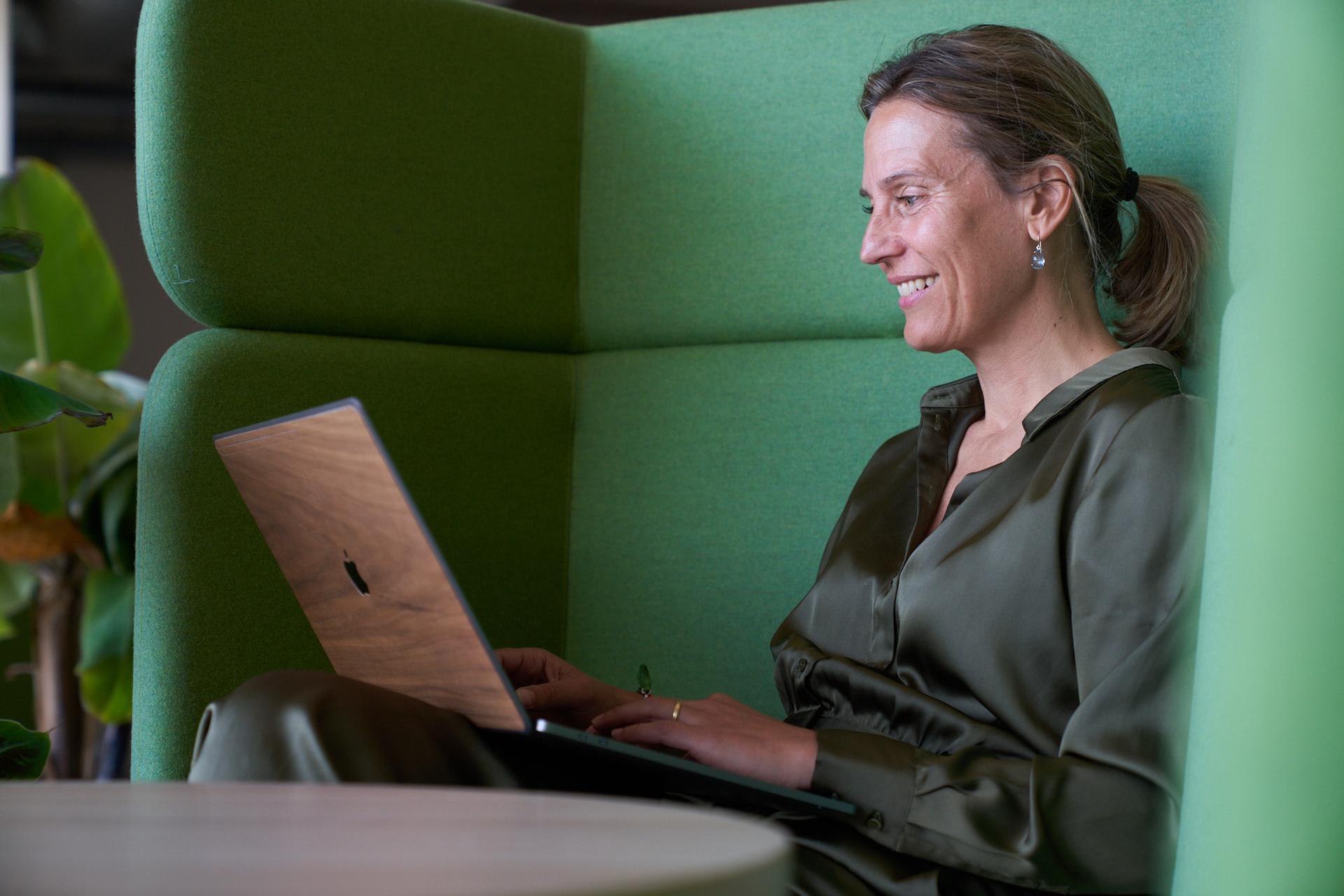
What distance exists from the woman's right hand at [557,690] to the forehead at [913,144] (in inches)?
23.0

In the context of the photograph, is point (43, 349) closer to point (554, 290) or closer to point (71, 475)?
point (71, 475)

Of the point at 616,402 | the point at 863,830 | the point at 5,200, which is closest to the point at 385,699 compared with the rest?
the point at 863,830

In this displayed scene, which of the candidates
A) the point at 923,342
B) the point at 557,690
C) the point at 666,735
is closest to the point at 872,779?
the point at 666,735

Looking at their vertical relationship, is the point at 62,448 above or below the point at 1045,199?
below

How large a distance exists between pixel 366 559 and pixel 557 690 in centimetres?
34

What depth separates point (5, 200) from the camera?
7.69ft

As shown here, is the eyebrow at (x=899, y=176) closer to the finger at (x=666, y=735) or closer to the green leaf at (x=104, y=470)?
the finger at (x=666, y=735)

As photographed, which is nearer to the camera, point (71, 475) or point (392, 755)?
point (392, 755)

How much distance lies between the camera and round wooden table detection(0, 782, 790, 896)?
0.43 m

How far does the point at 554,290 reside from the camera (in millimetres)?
1681

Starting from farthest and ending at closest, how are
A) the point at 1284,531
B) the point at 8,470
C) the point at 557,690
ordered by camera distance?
the point at 8,470, the point at 557,690, the point at 1284,531

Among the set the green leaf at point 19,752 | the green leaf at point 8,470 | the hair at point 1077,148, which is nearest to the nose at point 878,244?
the hair at point 1077,148

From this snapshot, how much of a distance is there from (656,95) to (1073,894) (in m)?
1.12

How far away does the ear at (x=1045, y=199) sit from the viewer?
1.24m
